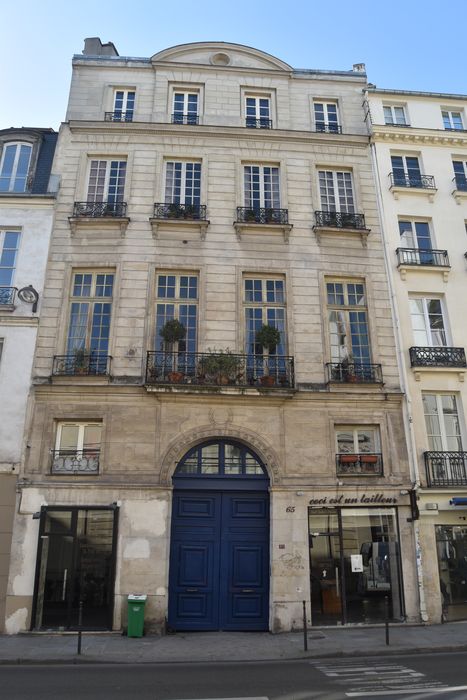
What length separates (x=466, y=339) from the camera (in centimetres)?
1608

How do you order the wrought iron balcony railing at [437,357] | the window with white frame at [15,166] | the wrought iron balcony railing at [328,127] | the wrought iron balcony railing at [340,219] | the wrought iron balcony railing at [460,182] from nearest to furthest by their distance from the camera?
the wrought iron balcony railing at [437,357] < the window with white frame at [15,166] < the wrought iron balcony railing at [340,219] < the wrought iron balcony railing at [460,182] < the wrought iron balcony railing at [328,127]

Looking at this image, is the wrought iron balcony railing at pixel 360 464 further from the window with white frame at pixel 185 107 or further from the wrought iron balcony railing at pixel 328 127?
the window with white frame at pixel 185 107

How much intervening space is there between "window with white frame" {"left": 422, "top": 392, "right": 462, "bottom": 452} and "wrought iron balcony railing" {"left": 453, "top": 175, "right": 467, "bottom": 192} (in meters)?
7.65

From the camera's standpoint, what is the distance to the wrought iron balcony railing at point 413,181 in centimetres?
1778

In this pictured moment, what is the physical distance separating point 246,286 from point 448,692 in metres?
11.8

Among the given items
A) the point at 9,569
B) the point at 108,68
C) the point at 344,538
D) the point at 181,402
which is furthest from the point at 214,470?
the point at 108,68

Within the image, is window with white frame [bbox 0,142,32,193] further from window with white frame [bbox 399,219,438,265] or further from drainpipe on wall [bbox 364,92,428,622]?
window with white frame [bbox 399,219,438,265]

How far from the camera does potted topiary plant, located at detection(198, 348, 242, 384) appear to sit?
572 inches

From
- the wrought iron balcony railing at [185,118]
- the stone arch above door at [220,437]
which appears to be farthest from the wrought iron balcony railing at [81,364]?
the wrought iron balcony railing at [185,118]

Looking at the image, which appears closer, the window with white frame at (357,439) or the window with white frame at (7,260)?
the window with white frame at (357,439)

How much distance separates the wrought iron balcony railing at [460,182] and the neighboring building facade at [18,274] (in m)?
13.8

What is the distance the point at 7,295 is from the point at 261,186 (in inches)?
356

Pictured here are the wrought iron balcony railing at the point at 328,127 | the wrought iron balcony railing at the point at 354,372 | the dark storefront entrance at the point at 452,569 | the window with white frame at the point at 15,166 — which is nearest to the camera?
the dark storefront entrance at the point at 452,569

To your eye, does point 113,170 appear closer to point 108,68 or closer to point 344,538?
point 108,68
